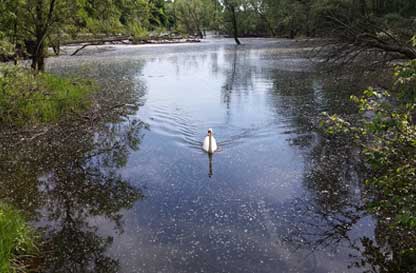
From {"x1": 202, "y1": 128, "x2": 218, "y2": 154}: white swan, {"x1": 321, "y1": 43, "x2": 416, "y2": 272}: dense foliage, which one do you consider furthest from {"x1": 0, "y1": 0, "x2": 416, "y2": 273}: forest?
{"x1": 202, "y1": 128, "x2": 218, "y2": 154}: white swan

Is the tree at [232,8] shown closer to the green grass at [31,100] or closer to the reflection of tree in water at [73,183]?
the green grass at [31,100]

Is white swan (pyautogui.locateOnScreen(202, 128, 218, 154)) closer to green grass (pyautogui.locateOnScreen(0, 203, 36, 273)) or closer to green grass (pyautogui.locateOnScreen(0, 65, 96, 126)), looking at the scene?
green grass (pyautogui.locateOnScreen(0, 203, 36, 273))

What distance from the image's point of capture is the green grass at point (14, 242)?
194 inches

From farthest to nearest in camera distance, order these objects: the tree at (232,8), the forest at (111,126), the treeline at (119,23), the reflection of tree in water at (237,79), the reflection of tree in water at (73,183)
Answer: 1. the tree at (232,8)
2. the reflection of tree in water at (237,79)
3. the treeline at (119,23)
4. the reflection of tree in water at (73,183)
5. the forest at (111,126)

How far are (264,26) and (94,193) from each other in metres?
75.8

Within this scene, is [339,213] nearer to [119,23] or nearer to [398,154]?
[398,154]

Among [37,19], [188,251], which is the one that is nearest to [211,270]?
[188,251]

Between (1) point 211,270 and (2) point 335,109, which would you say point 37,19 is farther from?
(1) point 211,270

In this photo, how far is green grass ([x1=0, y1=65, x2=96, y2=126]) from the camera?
11.7 m

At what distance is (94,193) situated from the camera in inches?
311

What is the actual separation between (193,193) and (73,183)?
2619 millimetres

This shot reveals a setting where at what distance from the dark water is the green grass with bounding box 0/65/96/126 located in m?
1.14

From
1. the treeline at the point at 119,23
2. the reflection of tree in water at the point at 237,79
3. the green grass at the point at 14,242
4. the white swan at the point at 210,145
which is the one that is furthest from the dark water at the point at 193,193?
the reflection of tree in water at the point at 237,79

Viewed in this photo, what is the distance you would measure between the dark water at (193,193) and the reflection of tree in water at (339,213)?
3 centimetres
